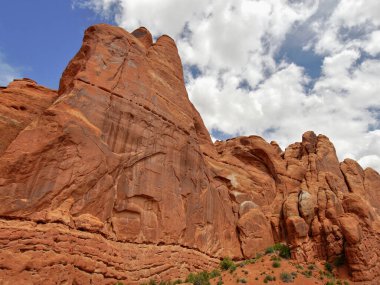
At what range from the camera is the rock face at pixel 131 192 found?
720 inches

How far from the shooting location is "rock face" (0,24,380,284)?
18.3m

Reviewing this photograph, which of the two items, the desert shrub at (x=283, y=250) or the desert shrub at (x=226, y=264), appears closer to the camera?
the desert shrub at (x=226, y=264)

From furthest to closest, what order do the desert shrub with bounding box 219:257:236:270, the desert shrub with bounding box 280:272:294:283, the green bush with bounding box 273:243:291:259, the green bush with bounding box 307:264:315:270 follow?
the green bush with bounding box 273:243:291:259 < the desert shrub with bounding box 219:257:236:270 < the green bush with bounding box 307:264:315:270 < the desert shrub with bounding box 280:272:294:283

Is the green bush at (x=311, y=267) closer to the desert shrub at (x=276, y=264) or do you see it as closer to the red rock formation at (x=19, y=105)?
the desert shrub at (x=276, y=264)

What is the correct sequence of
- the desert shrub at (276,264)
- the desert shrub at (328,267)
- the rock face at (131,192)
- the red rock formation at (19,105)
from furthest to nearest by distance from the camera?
the desert shrub at (276,264), the desert shrub at (328,267), the red rock formation at (19,105), the rock face at (131,192)

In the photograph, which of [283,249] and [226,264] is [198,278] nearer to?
[226,264]

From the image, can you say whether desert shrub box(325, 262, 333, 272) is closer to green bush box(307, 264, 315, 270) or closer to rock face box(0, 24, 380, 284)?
rock face box(0, 24, 380, 284)

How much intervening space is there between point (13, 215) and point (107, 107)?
974 centimetres

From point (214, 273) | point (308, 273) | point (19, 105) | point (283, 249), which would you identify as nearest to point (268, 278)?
point (308, 273)

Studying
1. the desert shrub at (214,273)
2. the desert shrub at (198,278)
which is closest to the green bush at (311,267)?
the desert shrub at (214,273)

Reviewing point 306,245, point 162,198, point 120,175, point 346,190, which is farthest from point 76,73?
point 346,190

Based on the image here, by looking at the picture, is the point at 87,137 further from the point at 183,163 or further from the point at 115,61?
the point at 183,163

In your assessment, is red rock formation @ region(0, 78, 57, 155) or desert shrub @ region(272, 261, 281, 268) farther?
desert shrub @ region(272, 261, 281, 268)

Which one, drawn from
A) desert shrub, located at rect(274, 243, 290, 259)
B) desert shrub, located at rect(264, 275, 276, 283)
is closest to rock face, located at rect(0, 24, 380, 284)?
desert shrub, located at rect(274, 243, 290, 259)
